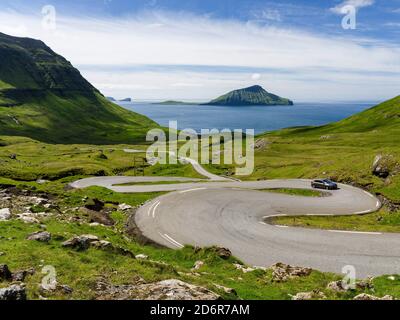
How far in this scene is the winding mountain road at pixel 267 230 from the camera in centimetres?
2658

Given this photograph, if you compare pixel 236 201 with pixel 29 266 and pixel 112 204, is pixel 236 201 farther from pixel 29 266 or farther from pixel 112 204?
pixel 29 266

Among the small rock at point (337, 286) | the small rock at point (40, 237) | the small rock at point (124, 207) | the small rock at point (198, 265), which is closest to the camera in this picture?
the small rock at point (337, 286)

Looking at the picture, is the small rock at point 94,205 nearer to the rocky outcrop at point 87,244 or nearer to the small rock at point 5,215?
the small rock at point 5,215

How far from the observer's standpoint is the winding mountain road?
26578 millimetres

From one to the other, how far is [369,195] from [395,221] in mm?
14640

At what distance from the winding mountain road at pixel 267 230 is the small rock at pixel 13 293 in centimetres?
1723

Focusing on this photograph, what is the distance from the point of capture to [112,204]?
2056 inches

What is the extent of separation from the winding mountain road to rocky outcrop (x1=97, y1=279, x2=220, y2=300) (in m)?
12.6

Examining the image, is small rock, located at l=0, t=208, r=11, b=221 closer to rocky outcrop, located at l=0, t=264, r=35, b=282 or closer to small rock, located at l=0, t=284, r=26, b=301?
rocky outcrop, located at l=0, t=264, r=35, b=282

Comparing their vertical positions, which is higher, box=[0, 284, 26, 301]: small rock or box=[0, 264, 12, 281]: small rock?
box=[0, 284, 26, 301]: small rock

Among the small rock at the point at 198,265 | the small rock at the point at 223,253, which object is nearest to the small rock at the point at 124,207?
the small rock at the point at 223,253

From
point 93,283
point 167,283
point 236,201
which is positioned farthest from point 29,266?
point 236,201

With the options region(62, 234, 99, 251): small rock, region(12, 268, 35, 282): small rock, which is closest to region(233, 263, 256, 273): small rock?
region(62, 234, 99, 251): small rock

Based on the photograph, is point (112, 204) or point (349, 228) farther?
point (112, 204)
